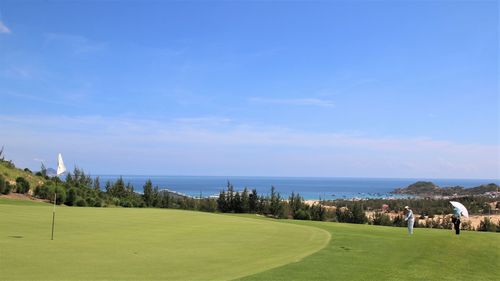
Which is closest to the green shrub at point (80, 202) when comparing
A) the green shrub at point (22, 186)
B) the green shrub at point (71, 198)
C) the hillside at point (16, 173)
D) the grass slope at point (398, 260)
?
the green shrub at point (71, 198)

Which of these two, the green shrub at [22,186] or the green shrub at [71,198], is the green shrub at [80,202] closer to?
the green shrub at [71,198]

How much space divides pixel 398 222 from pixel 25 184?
3752 cm

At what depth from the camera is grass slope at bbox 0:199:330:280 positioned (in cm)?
1090

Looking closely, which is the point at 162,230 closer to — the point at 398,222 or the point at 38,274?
the point at 38,274

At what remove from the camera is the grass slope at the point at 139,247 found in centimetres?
1090

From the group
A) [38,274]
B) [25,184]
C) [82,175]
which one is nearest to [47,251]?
[38,274]

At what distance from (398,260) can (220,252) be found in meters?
6.28

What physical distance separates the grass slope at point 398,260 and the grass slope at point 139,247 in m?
0.84

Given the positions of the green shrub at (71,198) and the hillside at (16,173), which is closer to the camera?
the green shrub at (71,198)

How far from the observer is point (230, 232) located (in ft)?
66.1

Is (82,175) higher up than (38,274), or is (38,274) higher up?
(82,175)

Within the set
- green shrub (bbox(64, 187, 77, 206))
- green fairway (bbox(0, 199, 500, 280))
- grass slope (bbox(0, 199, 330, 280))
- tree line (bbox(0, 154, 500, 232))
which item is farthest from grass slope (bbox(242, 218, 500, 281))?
green shrub (bbox(64, 187, 77, 206))

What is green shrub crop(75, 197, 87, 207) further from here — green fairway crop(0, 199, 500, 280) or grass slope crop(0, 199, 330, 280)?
green fairway crop(0, 199, 500, 280)

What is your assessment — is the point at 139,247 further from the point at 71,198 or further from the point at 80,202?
the point at 80,202
